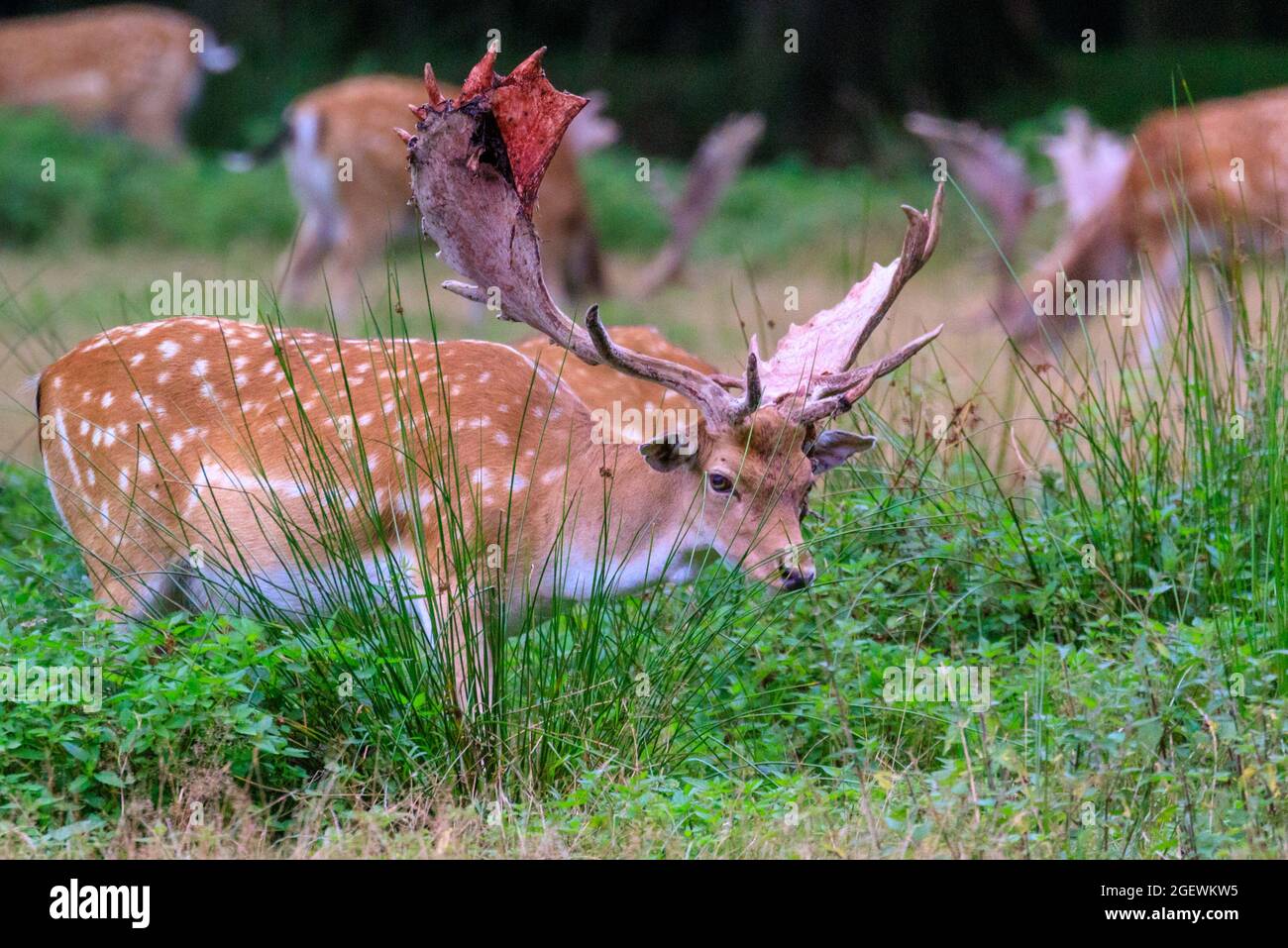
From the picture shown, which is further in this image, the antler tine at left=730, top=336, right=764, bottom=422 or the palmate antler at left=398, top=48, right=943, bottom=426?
the palmate antler at left=398, top=48, right=943, bottom=426

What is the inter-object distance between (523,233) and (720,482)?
0.83m

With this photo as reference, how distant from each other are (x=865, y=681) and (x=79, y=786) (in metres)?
1.92

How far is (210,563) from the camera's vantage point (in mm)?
4711

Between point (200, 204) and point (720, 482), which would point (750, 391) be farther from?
point (200, 204)

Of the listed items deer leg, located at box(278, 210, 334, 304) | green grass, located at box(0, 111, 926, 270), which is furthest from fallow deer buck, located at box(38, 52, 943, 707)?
green grass, located at box(0, 111, 926, 270)

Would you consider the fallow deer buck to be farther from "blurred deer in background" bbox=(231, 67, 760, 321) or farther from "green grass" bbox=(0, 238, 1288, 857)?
"blurred deer in background" bbox=(231, 67, 760, 321)

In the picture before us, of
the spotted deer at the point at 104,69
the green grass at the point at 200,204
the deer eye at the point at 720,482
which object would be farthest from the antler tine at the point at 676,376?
the spotted deer at the point at 104,69

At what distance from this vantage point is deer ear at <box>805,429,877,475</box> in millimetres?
4684

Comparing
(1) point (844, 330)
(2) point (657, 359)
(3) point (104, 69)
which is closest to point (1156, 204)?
(1) point (844, 330)

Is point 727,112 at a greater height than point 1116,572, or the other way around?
point 727,112

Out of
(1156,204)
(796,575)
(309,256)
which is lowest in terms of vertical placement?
(796,575)

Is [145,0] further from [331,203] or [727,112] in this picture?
[331,203]

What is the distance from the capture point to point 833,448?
477 cm
